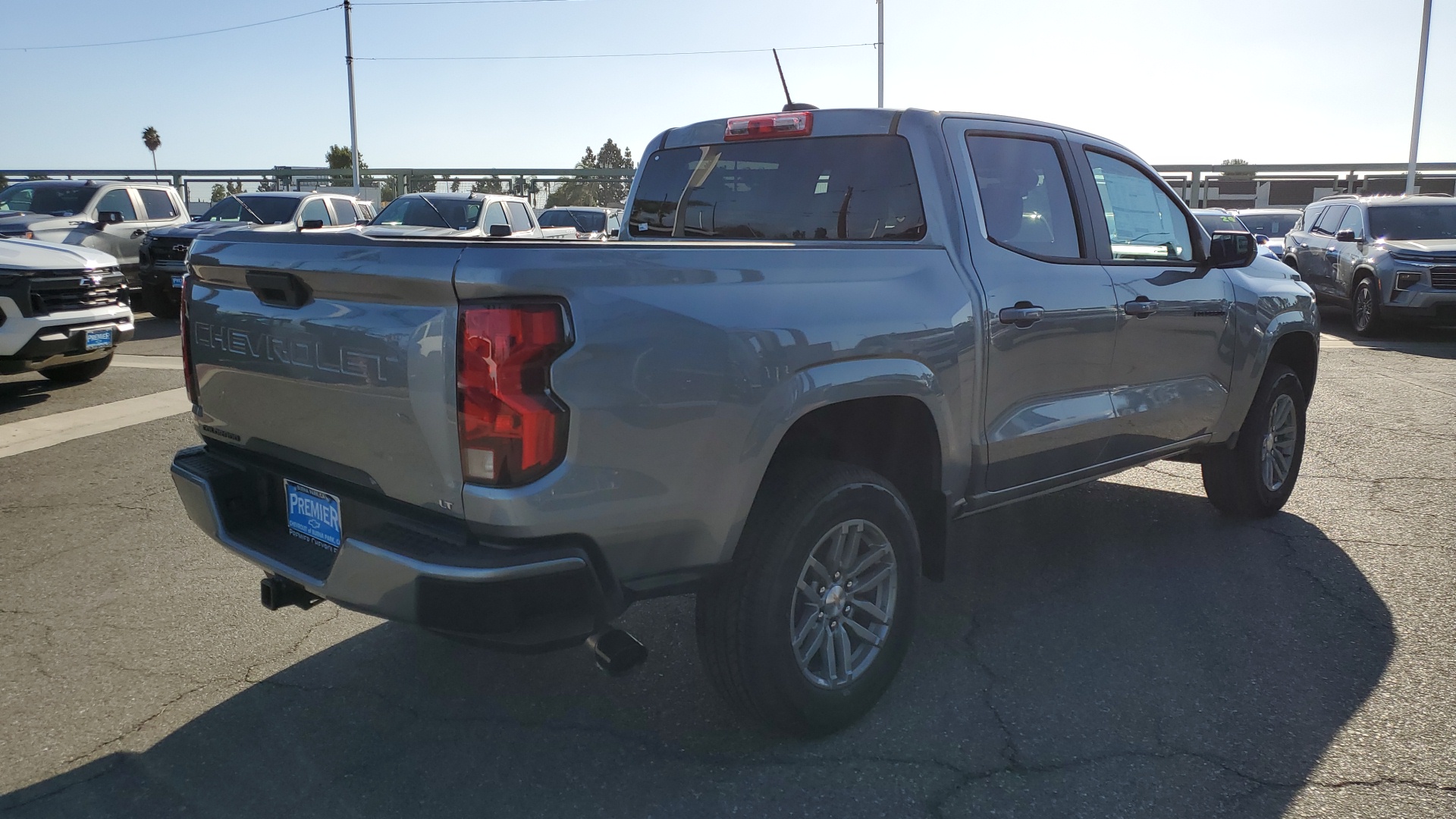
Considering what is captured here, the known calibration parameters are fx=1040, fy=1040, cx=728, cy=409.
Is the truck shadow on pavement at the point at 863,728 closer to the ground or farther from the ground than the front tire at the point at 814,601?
closer to the ground

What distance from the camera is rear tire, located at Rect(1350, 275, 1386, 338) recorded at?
13.3m

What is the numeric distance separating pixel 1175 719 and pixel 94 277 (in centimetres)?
846

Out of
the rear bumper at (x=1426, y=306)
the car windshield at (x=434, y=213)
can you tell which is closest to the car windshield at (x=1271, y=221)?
the rear bumper at (x=1426, y=306)

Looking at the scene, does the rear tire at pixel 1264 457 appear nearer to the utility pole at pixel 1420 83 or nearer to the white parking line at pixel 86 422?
the white parking line at pixel 86 422

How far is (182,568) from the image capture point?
460 centimetres

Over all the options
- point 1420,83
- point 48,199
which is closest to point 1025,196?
point 48,199

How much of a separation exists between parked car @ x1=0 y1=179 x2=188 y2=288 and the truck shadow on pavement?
12855 mm

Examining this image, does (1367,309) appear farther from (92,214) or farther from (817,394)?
(92,214)

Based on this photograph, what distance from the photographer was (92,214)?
14523 mm

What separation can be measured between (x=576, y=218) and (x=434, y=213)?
6933 millimetres

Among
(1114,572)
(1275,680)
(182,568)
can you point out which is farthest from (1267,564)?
(182,568)

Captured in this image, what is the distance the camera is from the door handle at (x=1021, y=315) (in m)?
3.61

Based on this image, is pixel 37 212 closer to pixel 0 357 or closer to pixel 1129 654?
pixel 0 357

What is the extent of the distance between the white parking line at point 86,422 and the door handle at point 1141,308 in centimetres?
629
